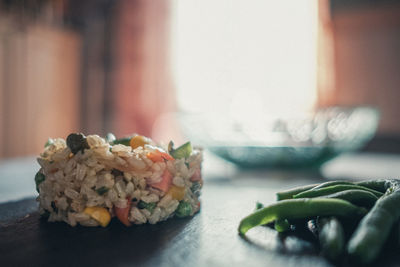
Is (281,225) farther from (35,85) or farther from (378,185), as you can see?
(35,85)


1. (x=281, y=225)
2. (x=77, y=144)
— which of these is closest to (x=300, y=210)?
(x=281, y=225)

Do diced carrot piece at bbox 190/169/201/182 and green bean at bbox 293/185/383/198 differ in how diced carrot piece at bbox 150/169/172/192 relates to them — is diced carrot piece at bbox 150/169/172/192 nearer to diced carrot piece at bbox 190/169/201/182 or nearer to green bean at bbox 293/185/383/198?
diced carrot piece at bbox 190/169/201/182

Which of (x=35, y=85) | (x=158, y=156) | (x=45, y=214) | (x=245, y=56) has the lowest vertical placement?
(x=45, y=214)

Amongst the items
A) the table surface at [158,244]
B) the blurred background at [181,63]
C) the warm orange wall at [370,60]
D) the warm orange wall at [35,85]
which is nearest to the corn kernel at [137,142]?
the table surface at [158,244]

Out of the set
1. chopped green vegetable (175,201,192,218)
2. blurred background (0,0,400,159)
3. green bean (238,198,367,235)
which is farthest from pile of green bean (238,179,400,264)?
blurred background (0,0,400,159)

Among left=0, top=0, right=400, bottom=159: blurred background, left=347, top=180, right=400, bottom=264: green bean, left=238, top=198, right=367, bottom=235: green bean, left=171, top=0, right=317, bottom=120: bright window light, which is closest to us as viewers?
left=347, top=180, right=400, bottom=264: green bean

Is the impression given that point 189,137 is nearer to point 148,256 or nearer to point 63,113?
point 148,256

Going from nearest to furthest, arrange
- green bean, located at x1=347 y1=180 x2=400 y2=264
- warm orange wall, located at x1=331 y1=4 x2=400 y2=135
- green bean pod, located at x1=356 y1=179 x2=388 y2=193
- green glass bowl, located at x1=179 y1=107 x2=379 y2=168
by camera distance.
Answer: green bean, located at x1=347 y1=180 x2=400 y2=264 < green bean pod, located at x1=356 y1=179 x2=388 y2=193 < green glass bowl, located at x1=179 y1=107 x2=379 y2=168 < warm orange wall, located at x1=331 y1=4 x2=400 y2=135
